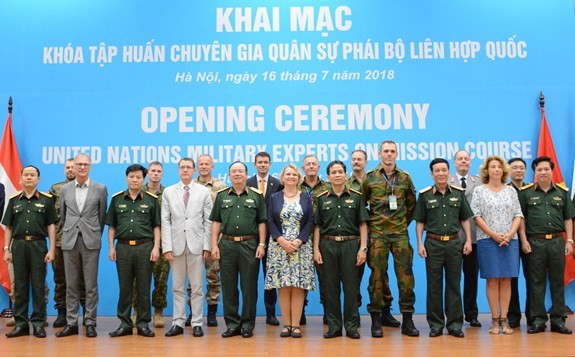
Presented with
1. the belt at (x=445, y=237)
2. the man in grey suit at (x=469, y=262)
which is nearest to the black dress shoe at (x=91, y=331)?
the belt at (x=445, y=237)

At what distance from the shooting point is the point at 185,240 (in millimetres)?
4484

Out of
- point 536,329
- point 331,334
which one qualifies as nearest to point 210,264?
point 331,334

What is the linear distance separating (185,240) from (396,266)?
1.71 meters

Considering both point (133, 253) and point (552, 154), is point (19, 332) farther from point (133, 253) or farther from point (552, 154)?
point (552, 154)

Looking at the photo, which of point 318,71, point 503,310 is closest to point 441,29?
point 318,71

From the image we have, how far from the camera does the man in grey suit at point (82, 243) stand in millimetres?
4469

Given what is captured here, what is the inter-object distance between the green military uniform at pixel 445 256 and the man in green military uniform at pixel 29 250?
306 centimetres

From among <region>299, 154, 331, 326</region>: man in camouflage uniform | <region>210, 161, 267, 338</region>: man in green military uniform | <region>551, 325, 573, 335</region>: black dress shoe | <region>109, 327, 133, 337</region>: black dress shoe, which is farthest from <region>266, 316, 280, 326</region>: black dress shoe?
<region>551, 325, 573, 335</region>: black dress shoe

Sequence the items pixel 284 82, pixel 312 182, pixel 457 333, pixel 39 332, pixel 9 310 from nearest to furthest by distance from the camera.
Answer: pixel 457 333 < pixel 39 332 < pixel 312 182 < pixel 9 310 < pixel 284 82

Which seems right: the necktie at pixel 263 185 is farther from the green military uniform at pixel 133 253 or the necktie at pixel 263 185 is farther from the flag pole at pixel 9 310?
the flag pole at pixel 9 310

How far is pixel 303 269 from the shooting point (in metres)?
4.24

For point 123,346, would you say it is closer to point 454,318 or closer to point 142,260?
point 142,260

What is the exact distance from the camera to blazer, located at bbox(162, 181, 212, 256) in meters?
4.48

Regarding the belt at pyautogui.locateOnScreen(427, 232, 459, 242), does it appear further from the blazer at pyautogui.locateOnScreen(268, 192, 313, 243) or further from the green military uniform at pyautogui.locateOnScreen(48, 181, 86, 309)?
the green military uniform at pyautogui.locateOnScreen(48, 181, 86, 309)
